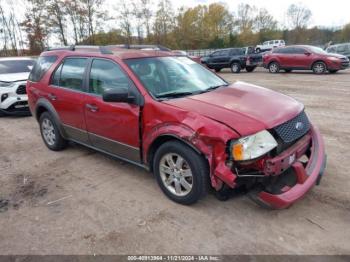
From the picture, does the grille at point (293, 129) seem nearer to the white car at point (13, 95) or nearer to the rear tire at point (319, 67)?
the white car at point (13, 95)

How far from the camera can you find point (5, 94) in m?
8.22

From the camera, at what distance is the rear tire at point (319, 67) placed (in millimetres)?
16391

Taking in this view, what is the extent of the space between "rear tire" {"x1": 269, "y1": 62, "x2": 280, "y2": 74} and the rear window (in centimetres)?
1549

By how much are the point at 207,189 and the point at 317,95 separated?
832 centimetres

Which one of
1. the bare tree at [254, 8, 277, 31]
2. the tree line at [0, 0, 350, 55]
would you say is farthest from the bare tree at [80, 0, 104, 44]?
the bare tree at [254, 8, 277, 31]

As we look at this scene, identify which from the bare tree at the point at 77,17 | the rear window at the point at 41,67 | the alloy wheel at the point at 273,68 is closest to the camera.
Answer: the rear window at the point at 41,67

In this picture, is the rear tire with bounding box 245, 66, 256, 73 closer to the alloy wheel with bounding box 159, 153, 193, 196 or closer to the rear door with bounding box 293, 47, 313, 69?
the rear door with bounding box 293, 47, 313, 69

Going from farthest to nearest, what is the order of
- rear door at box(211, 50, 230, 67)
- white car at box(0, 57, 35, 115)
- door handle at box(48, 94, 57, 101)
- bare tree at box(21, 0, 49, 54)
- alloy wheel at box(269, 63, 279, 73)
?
bare tree at box(21, 0, 49, 54), rear door at box(211, 50, 230, 67), alloy wheel at box(269, 63, 279, 73), white car at box(0, 57, 35, 115), door handle at box(48, 94, 57, 101)

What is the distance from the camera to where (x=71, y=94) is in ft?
15.3

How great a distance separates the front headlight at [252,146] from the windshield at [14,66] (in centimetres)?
827

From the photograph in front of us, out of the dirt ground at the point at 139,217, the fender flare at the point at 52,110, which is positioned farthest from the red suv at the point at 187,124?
the dirt ground at the point at 139,217

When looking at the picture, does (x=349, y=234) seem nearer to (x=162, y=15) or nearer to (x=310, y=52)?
(x=310, y=52)

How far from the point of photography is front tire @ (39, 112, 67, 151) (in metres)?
5.38

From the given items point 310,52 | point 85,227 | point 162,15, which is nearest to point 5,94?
point 85,227
